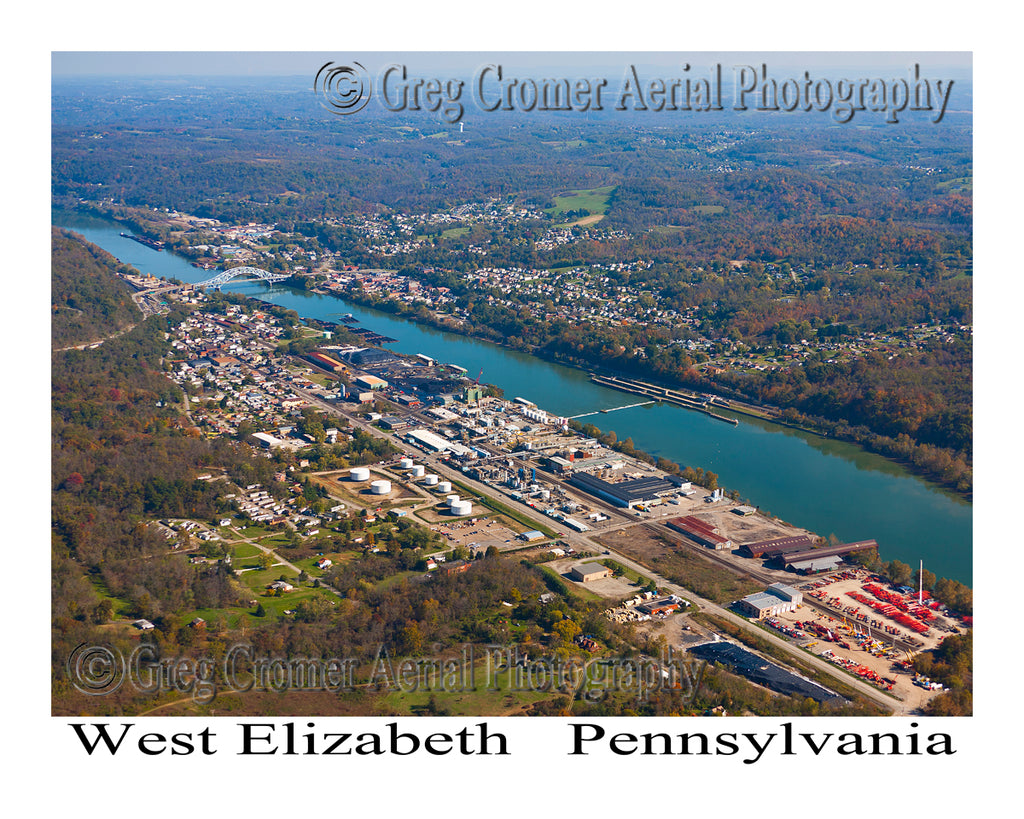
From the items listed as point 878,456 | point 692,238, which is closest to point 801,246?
point 692,238

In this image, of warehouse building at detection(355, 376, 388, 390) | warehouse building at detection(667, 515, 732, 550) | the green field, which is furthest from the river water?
the green field

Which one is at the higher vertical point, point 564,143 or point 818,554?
point 564,143

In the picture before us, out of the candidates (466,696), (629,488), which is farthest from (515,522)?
(466,696)

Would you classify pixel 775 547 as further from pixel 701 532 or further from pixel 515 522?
pixel 515 522

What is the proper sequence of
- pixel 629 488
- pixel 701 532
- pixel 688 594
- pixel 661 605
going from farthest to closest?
pixel 629 488
pixel 701 532
pixel 688 594
pixel 661 605

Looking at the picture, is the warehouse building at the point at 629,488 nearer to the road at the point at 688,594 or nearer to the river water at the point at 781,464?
the road at the point at 688,594

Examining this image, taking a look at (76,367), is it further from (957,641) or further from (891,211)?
(891,211)

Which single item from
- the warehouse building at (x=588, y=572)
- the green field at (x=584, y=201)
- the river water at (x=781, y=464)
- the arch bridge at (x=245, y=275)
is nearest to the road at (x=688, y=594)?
the warehouse building at (x=588, y=572)
